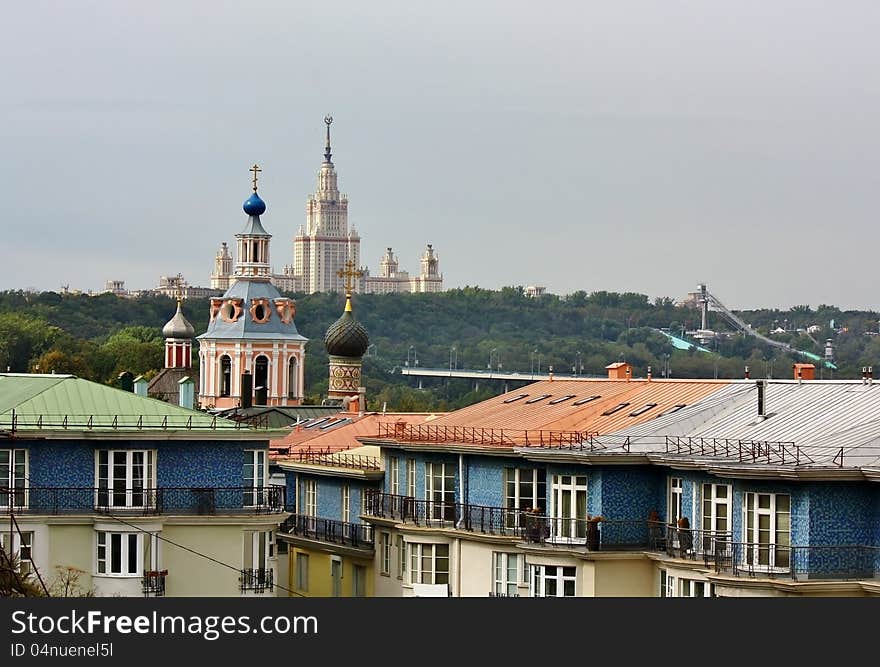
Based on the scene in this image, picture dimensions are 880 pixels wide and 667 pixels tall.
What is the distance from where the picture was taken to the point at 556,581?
56.3 metres

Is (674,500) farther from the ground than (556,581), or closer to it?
farther from the ground

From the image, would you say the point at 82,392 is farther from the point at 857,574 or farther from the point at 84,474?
the point at 857,574

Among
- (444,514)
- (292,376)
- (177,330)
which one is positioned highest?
(177,330)

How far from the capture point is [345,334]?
477 ft

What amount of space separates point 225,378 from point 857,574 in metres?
97.4

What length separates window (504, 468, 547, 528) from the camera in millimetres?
59469

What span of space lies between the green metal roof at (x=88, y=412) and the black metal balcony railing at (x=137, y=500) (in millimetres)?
1375

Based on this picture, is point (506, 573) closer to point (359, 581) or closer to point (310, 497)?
point (359, 581)

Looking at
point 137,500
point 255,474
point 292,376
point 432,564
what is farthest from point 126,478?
point 292,376

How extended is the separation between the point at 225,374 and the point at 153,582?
85.5 m

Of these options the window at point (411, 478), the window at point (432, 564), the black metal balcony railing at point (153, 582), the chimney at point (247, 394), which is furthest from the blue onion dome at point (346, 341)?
the black metal balcony railing at point (153, 582)

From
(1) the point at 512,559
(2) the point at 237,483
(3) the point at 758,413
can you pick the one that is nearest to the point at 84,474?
(2) the point at 237,483

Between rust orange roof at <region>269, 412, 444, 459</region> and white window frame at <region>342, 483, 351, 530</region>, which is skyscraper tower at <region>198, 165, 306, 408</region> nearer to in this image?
rust orange roof at <region>269, 412, 444, 459</region>

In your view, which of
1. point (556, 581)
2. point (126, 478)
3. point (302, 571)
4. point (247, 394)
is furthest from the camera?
point (247, 394)
